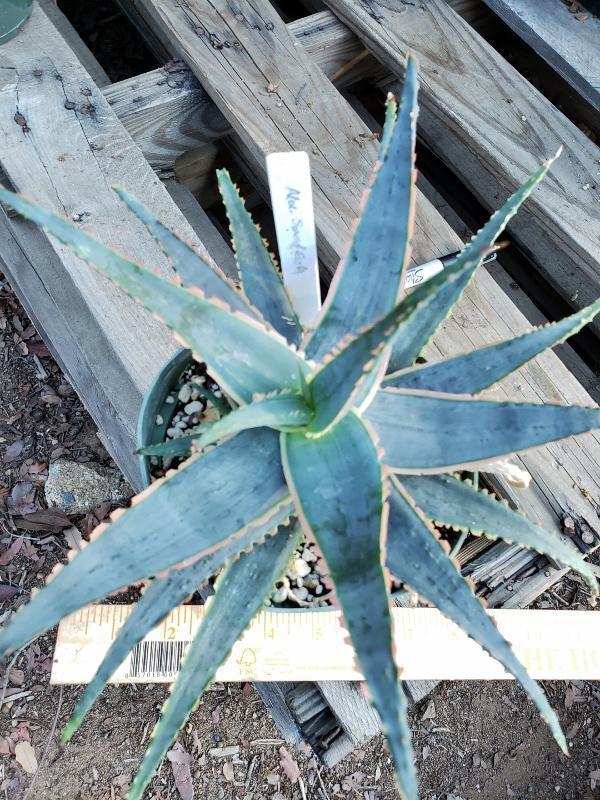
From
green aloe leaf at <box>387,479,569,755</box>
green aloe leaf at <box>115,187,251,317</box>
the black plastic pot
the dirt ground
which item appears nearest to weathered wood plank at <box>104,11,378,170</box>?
Result: the black plastic pot

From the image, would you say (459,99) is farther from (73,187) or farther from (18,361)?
(18,361)

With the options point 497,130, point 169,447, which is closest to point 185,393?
point 169,447

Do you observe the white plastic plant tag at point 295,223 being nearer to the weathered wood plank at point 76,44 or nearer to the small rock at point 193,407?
the small rock at point 193,407

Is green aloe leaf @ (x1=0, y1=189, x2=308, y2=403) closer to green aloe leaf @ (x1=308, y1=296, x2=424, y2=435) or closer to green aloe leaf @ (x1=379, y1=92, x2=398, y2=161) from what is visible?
green aloe leaf @ (x1=308, y1=296, x2=424, y2=435)

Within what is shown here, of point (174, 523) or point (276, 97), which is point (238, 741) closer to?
point (174, 523)

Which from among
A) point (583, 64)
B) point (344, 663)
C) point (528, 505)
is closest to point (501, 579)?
point (528, 505)

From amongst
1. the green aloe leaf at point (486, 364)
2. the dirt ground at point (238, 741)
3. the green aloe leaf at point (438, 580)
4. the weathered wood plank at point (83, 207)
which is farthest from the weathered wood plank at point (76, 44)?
the green aloe leaf at point (438, 580)
